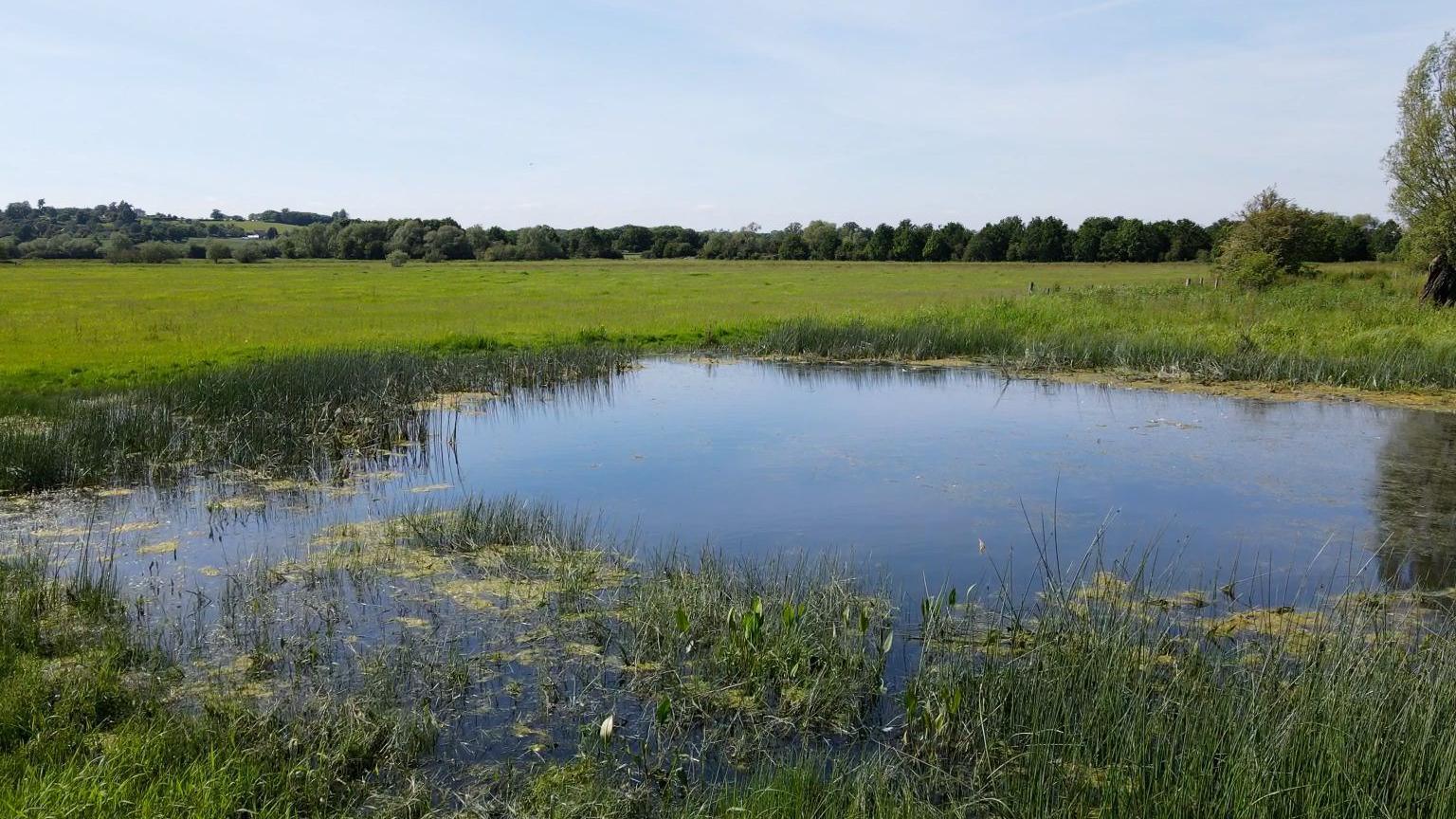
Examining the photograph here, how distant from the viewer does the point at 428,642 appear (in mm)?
6488

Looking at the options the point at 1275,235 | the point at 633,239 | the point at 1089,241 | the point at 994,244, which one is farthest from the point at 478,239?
the point at 1275,235

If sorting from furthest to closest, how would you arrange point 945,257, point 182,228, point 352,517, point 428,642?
point 182,228 < point 945,257 < point 352,517 < point 428,642

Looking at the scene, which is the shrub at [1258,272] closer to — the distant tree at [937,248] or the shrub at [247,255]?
the distant tree at [937,248]

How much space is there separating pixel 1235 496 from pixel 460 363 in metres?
13.4

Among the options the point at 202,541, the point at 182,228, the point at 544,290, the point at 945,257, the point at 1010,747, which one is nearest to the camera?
the point at 1010,747

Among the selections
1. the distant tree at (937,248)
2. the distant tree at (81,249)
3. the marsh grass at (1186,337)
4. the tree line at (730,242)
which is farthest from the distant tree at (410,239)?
the marsh grass at (1186,337)

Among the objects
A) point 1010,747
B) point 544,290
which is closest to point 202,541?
point 1010,747

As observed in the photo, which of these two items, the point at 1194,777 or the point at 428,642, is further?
the point at 428,642

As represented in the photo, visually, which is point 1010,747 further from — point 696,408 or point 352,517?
point 696,408

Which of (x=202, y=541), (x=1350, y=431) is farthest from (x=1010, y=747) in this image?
(x=1350, y=431)

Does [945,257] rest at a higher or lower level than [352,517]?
higher

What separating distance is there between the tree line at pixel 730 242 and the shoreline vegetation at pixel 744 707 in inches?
2234

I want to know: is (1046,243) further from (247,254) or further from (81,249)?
(81,249)

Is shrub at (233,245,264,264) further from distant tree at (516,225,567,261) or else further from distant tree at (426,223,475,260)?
distant tree at (516,225,567,261)
